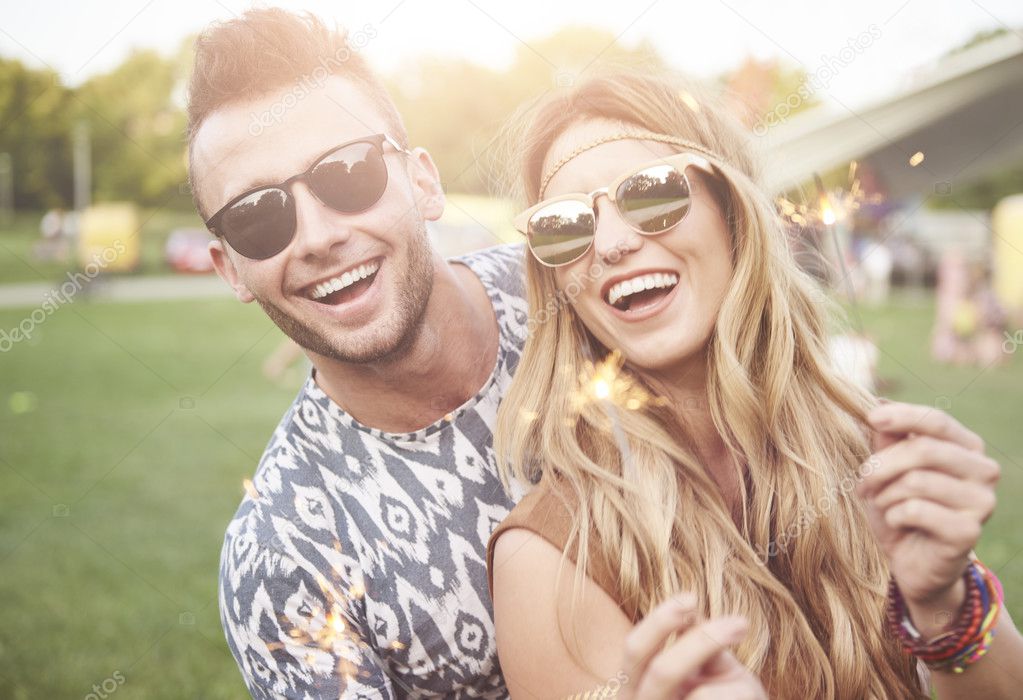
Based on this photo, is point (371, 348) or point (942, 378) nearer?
point (371, 348)

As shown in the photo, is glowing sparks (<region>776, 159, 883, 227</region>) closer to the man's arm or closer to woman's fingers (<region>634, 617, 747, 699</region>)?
woman's fingers (<region>634, 617, 747, 699</region>)

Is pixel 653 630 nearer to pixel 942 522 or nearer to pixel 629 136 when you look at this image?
pixel 942 522

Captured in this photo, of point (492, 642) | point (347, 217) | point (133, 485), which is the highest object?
A: point (347, 217)

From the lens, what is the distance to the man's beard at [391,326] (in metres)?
2.35

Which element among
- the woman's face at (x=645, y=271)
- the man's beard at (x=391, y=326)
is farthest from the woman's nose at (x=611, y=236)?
the man's beard at (x=391, y=326)

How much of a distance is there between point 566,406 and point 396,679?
1.05m

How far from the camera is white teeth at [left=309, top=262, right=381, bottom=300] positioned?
90.8 inches

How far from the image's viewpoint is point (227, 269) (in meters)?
2.60

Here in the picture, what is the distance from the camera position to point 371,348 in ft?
7.70

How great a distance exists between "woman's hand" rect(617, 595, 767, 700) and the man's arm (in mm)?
1211

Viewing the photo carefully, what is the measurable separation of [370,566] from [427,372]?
59cm

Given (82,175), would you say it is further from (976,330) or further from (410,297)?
(410,297)

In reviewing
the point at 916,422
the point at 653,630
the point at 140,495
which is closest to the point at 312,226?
the point at 653,630

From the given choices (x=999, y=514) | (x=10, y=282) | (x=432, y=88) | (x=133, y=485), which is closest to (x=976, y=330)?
(x=999, y=514)
